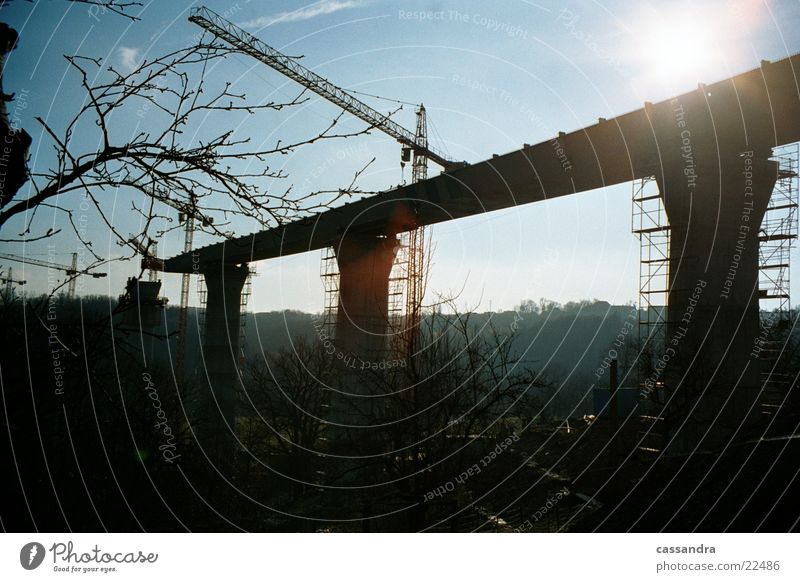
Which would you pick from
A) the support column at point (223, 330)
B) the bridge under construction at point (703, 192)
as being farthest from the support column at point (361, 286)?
the support column at point (223, 330)

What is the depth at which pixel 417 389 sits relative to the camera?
11.0 meters

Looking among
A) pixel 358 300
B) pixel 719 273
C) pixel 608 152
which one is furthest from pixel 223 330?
pixel 719 273

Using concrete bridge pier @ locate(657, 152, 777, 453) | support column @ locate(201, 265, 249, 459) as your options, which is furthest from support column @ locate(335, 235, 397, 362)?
concrete bridge pier @ locate(657, 152, 777, 453)

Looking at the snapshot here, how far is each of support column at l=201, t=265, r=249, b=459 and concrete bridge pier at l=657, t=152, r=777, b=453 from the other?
25.2 meters

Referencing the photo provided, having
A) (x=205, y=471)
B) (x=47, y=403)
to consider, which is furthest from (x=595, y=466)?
(x=47, y=403)

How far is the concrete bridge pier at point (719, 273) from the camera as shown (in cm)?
1470

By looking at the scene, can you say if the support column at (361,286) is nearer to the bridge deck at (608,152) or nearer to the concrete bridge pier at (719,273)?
the bridge deck at (608,152)

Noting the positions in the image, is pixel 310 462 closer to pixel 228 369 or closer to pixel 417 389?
pixel 228 369

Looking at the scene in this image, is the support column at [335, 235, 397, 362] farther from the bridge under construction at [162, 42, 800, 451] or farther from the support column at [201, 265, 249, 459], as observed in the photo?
the support column at [201, 265, 249, 459]

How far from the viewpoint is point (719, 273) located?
50.1ft

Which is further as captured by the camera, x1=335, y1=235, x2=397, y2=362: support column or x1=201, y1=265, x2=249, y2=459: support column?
x1=201, y1=265, x2=249, y2=459: support column

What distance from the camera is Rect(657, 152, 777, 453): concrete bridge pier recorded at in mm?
14703

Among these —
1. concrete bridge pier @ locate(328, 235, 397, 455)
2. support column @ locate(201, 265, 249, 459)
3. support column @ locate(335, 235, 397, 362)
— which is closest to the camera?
concrete bridge pier @ locate(328, 235, 397, 455)

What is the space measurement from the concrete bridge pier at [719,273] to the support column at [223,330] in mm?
25210
